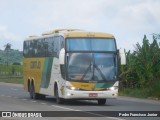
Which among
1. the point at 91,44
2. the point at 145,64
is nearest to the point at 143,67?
the point at 145,64

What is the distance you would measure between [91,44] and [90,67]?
116 centimetres

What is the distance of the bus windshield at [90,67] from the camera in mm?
28531

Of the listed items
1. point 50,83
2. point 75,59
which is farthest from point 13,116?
point 50,83

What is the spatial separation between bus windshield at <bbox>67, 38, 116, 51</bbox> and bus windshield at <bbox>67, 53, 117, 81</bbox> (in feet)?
0.97

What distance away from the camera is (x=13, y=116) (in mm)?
21109

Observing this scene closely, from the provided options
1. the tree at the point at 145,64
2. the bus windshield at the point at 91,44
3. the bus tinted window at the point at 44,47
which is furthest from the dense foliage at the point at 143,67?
the bus windshield at the point at 91,44

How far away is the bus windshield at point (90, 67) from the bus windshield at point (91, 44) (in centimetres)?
30

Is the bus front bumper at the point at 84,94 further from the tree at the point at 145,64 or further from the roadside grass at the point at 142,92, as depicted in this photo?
the tree at the point at 145,64

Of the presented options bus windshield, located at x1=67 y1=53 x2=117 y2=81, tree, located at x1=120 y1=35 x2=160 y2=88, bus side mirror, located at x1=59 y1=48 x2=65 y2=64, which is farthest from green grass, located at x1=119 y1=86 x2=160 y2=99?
bus side mirror, located at x1=59 y1=48 x2=65 y2=64

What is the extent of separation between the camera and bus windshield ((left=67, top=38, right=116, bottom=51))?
28812 mm

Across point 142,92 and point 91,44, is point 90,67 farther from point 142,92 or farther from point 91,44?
point 142,92

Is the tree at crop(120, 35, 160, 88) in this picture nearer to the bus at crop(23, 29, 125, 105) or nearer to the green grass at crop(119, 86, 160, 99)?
the green grass at crop(119, 86, 160, 99)

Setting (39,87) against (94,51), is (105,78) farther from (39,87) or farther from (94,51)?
(39,87)

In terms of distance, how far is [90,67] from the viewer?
2858 centimetres
